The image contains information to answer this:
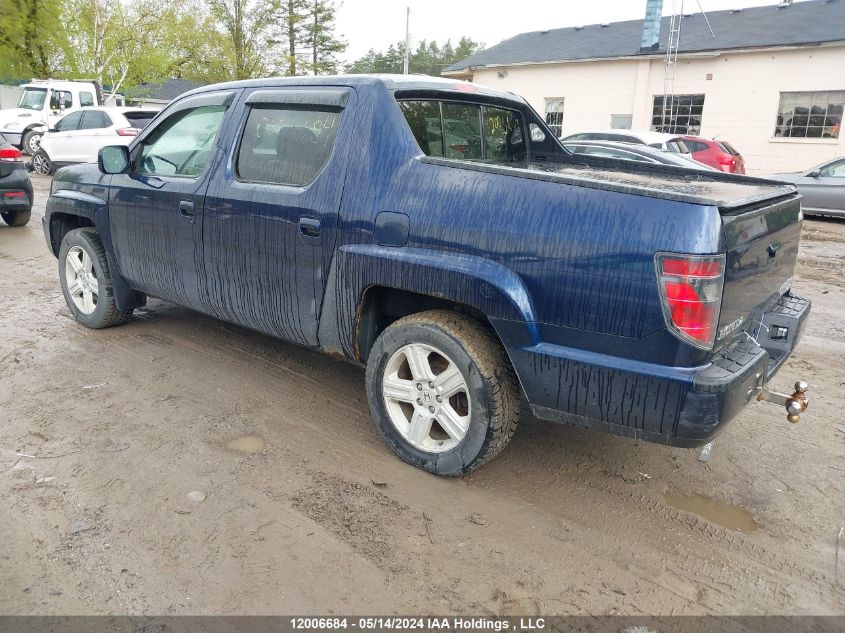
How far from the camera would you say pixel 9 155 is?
9586mm

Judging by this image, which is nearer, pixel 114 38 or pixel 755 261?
pixel 755 261

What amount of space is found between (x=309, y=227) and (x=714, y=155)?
A: 1202 centimetres

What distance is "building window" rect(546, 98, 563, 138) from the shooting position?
81.0 ft

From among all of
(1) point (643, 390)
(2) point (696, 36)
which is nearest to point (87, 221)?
(1) point (643, 390)

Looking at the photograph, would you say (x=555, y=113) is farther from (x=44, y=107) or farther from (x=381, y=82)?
(x=381, y=82)

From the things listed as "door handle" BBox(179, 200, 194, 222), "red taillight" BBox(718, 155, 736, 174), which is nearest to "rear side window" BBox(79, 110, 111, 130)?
"door handle" BBox(179, 200, 194, 222)

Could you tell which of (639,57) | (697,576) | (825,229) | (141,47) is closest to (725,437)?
(697,576)

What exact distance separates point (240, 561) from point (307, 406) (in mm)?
1450

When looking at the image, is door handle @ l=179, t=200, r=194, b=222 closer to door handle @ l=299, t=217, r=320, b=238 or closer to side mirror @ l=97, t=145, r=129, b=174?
side mirror @ l=97, t=145, r=129, b=174

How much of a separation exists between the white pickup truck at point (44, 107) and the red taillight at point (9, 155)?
37.8 ft

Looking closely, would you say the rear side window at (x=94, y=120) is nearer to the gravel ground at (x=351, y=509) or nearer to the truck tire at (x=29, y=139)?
the truck tire at (x=29, y=139)

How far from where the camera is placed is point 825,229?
1191 centimetres

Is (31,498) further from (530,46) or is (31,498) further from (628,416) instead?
(530,46)

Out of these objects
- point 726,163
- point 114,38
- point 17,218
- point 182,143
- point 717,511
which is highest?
point 114,38
